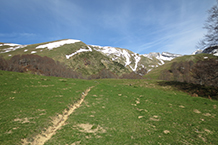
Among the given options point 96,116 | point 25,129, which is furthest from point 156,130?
point 25,129

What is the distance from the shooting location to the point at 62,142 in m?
8.83

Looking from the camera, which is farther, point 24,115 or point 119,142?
point 24,115

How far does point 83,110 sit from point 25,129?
728 centimetres

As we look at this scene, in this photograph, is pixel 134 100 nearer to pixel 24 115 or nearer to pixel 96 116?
pixel 96 116

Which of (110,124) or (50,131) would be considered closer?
(50,131)

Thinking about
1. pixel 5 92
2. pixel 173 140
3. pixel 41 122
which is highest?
pixel 5 92

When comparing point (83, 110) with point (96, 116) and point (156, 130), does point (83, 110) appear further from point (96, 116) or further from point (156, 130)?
point (156, 130)

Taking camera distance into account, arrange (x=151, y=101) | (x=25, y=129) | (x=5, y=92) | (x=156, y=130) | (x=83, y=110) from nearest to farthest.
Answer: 1. (x=25, y=129)
2. (x=156, y=130)
3. (x=83, y=110)
4. (x=5, y=92)
5. (x=151, y=101)

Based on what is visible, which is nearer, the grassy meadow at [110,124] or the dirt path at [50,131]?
the dirt path at [50,131]

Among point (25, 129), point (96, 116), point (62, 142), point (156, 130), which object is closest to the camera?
point (62, 142)

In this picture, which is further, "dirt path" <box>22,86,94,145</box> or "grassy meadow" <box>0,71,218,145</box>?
"grassy meadow" <box>0,71,218,145</box>

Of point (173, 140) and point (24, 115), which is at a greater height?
point (24, 115)

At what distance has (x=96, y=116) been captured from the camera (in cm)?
1402

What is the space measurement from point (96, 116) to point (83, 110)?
2.80 m
